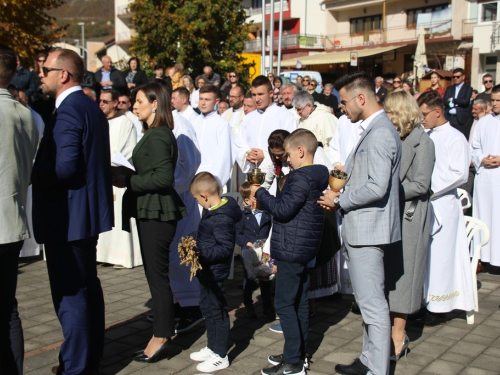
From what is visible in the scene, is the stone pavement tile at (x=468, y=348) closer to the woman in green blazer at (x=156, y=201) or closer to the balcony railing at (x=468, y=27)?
the woman in green blazer at (x=156, y=201)

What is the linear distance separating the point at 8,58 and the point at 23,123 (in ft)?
1.36

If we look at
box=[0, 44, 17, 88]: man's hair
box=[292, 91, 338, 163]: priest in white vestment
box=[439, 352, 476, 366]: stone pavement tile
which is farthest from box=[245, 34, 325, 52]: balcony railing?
box=[0, 44, 17, 88]: man's hair

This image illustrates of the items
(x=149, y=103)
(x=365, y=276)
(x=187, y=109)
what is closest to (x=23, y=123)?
(x=149, y=103)

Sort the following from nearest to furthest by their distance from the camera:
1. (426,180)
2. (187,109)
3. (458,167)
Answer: (426,180) → (458,167) → (187,109)

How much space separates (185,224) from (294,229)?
1710 millimetres

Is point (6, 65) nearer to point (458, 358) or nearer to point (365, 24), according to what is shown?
point (458, 358)

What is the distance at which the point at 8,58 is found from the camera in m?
3.89

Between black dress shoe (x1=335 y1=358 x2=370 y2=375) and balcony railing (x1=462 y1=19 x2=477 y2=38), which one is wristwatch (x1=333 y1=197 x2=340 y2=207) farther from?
balcony railing (x1=462 y1=19 x2=477 y2=38)

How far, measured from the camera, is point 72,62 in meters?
4.22

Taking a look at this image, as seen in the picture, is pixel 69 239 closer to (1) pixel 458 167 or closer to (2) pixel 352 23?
(1) pixel 458 167

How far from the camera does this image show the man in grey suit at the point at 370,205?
411cm

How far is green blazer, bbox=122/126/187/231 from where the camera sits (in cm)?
466

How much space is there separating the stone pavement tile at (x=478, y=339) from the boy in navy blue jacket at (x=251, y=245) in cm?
177

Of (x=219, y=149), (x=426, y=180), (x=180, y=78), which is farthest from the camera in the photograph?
(x=180, y=78)
